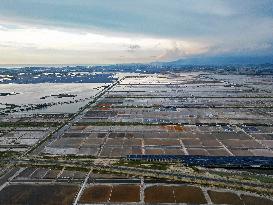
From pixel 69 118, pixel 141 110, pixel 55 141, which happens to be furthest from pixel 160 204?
pixel 141 110

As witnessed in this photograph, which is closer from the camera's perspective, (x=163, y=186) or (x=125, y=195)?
(x=125, y=195)

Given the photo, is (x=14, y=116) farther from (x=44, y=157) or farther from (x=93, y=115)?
Answer: (x=44, y=157)

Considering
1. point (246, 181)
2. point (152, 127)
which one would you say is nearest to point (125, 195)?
point (246, 181)

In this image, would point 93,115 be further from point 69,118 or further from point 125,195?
point 125,195

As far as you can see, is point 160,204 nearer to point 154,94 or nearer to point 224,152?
point 224,152

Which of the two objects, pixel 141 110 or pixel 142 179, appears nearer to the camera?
pixel 142 179

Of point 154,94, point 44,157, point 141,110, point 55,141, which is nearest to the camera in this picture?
point 44,157

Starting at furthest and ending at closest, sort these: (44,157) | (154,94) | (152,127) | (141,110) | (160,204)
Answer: (154,94), (141,110), (152,127), (44,157), (160,204)

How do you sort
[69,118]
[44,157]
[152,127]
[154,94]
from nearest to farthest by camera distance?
[44,157], [152,127], [69,118], [154,94]

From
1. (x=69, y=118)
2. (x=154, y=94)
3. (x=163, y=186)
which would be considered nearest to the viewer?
(x=163, y=186)
